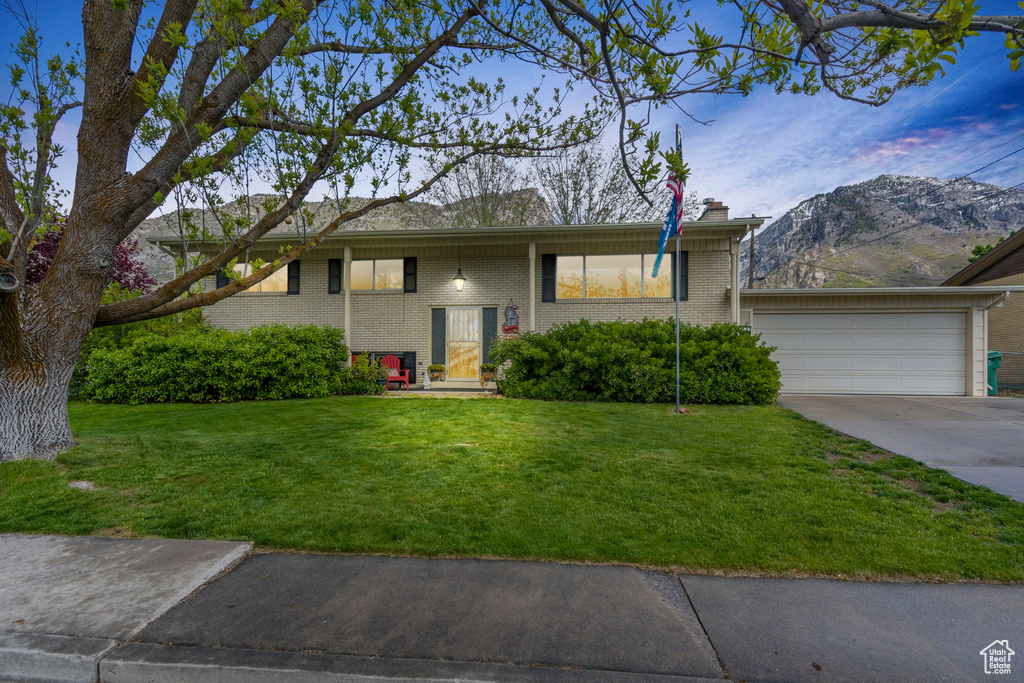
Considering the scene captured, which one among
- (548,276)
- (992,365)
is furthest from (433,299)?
(992,365)

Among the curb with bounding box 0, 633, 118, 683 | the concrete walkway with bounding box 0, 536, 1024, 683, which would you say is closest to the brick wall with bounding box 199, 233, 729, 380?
the concrete walkway with bounding box 0, 536, 1024, 683

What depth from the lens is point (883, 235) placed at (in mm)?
69188

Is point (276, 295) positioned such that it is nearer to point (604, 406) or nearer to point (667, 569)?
point (604, 406)

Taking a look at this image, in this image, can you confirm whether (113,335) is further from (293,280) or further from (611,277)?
(611,277)

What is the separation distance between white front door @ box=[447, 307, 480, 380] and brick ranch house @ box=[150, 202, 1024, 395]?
3 cm

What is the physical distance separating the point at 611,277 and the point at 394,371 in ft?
20.7

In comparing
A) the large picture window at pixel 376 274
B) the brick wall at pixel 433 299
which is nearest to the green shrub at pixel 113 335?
the brick wall at pixel 433 299

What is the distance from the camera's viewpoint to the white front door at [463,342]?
13016mm

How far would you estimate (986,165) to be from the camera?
18953mm

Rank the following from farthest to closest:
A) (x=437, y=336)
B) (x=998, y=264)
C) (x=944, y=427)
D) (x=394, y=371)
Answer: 1. (x=998, y=264)
2. (x=437, y=336)
3. (x=394, y=371)
4. (x=944, y=427)

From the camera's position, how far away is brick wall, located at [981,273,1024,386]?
15.0 metres

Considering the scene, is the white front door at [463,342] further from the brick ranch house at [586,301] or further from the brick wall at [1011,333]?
the brick wall at [1011,333]

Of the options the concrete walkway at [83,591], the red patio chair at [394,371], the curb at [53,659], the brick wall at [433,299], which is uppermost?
the brick wall at [433,299]

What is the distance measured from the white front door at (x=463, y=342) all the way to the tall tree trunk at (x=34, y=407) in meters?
8.53
